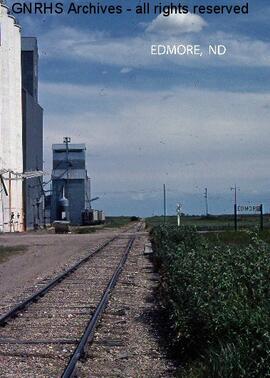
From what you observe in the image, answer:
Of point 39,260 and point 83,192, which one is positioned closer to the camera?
point 39,260

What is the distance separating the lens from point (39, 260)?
33625 mm

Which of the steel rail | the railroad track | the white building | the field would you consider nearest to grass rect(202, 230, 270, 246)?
the field

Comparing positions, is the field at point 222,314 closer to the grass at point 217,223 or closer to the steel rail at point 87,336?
the steel rail at point 87,336

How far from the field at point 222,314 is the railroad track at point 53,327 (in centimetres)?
137

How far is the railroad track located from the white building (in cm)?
4948

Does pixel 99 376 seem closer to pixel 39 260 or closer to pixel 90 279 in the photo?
pixel 90 279

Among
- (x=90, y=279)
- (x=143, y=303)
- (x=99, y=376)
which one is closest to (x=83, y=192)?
(x=90, y=279)

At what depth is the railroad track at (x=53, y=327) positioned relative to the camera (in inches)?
386

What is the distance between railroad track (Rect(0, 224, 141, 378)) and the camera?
9.80m

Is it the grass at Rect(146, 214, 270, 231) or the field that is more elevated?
the grass at Rect(146, 214, 270, 231)

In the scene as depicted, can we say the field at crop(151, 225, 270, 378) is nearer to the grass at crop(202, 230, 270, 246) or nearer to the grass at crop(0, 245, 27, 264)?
the grass at crop(202, 230, 270, 246)

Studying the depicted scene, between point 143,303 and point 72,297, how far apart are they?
2.10 meters

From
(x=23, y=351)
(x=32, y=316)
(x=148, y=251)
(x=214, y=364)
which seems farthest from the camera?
(x=148, y=251)

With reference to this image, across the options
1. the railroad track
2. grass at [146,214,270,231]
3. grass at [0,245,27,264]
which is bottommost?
the railroad track
